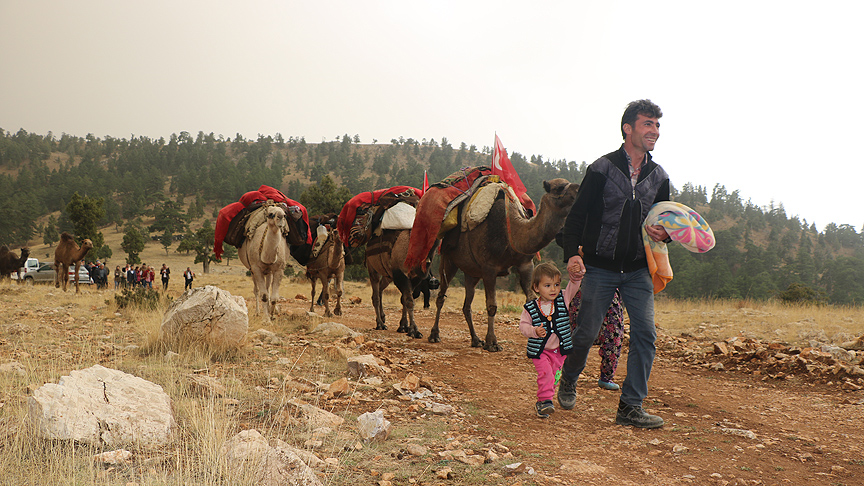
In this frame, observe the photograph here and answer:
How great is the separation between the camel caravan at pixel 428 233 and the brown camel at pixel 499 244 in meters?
0.01

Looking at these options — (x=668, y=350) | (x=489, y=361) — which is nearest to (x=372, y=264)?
(x=489, y=361)

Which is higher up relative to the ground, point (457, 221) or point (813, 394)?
point (457, 221)

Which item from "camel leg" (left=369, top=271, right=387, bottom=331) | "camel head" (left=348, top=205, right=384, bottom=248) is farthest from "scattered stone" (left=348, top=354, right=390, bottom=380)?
"camel head" (left=348, top=205, right=384, bottom=248)

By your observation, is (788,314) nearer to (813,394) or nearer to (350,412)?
(813,394)

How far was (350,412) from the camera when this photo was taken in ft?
14.3

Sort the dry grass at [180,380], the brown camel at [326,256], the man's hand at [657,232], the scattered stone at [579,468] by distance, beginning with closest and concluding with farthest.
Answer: the dry grass at [180,380], the scattered stone at [579,468], the man's hand at [657,232], the brown camel at [326,256]

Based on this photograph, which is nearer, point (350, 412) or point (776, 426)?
point (350, 412)

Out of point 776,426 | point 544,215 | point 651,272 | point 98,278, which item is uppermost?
point 544,215

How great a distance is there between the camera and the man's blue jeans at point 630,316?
4410mm

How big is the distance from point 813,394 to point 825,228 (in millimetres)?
155852

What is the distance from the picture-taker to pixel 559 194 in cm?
682

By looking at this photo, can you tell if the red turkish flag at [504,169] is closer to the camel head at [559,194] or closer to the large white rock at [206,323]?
the camel head at [559,194]

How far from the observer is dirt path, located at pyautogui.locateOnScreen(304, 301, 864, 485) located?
339 centimetres

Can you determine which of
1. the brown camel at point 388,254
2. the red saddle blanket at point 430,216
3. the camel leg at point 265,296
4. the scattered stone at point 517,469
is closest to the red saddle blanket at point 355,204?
the brown camel at point 388,254
